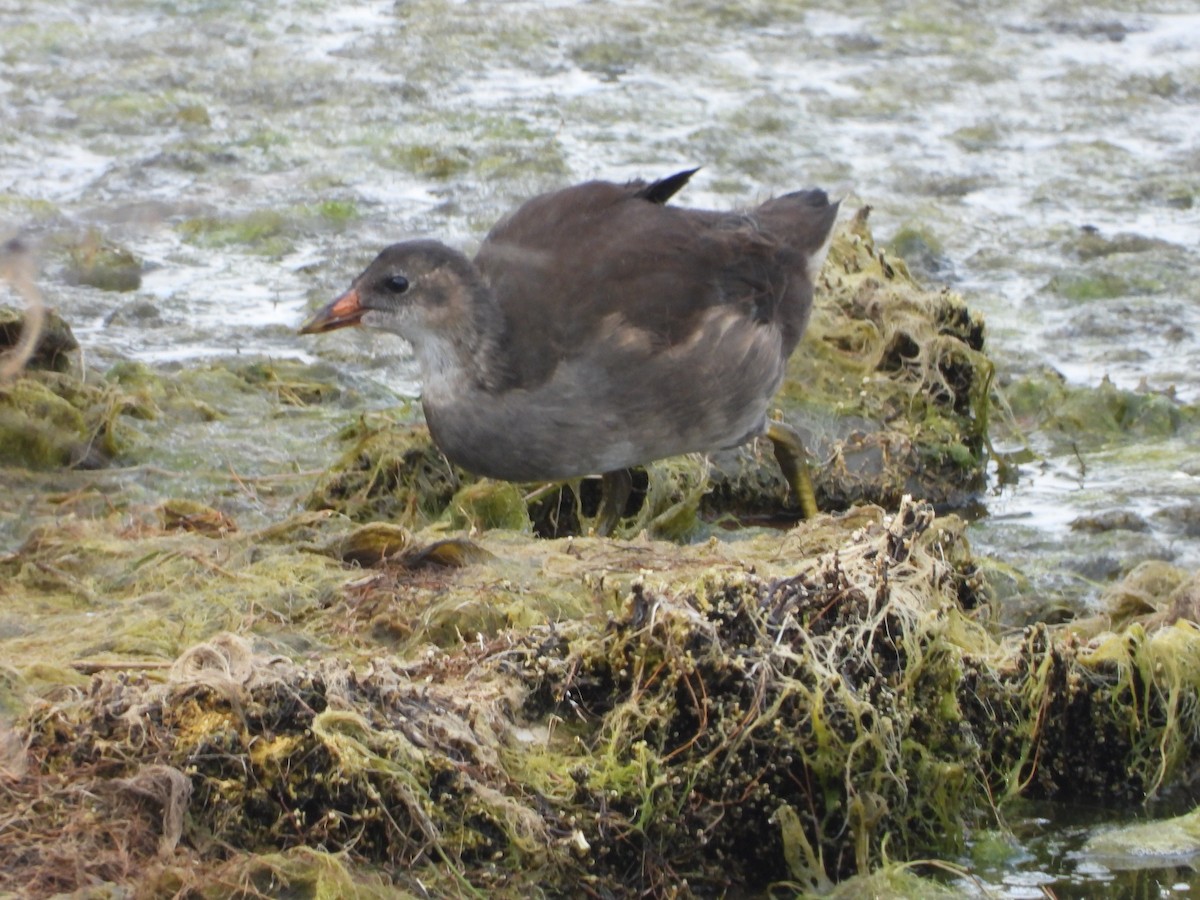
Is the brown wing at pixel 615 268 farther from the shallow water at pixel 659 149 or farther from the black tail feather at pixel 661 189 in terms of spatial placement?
the shallow water at pixel 659 149

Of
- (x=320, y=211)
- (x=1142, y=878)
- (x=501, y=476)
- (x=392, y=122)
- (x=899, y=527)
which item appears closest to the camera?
(x=1142, y=878)

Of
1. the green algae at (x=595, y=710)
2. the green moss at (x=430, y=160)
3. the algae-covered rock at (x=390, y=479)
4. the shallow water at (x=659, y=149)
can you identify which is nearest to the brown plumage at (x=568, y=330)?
the algae-covered rock at (x=390, y=479)

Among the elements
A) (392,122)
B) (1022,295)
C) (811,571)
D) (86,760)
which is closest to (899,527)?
A: (811,571)

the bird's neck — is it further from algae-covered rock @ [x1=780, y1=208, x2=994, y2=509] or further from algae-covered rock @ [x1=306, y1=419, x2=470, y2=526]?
algae-covered rock @ [x1=780, y1=208, x2=994, y2=509]

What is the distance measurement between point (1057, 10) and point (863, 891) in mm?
9945

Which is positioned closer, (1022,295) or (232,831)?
(232,831)

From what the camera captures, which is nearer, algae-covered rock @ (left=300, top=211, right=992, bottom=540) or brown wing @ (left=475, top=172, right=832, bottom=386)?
brown wing @ (left=475, top=172, right=832, bottom=386)

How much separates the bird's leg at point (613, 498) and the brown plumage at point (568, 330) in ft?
1.18

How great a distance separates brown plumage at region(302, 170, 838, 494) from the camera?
5500mm

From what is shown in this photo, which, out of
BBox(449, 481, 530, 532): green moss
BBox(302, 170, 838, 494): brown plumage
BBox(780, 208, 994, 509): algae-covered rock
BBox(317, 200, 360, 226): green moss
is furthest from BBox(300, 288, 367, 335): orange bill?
BBox(317, 200, 360, 226): green moss

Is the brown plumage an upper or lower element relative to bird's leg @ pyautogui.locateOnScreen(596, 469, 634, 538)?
upper

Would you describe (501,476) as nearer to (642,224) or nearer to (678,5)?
(642,224)

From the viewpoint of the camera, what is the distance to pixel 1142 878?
409 cm

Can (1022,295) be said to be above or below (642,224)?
below
